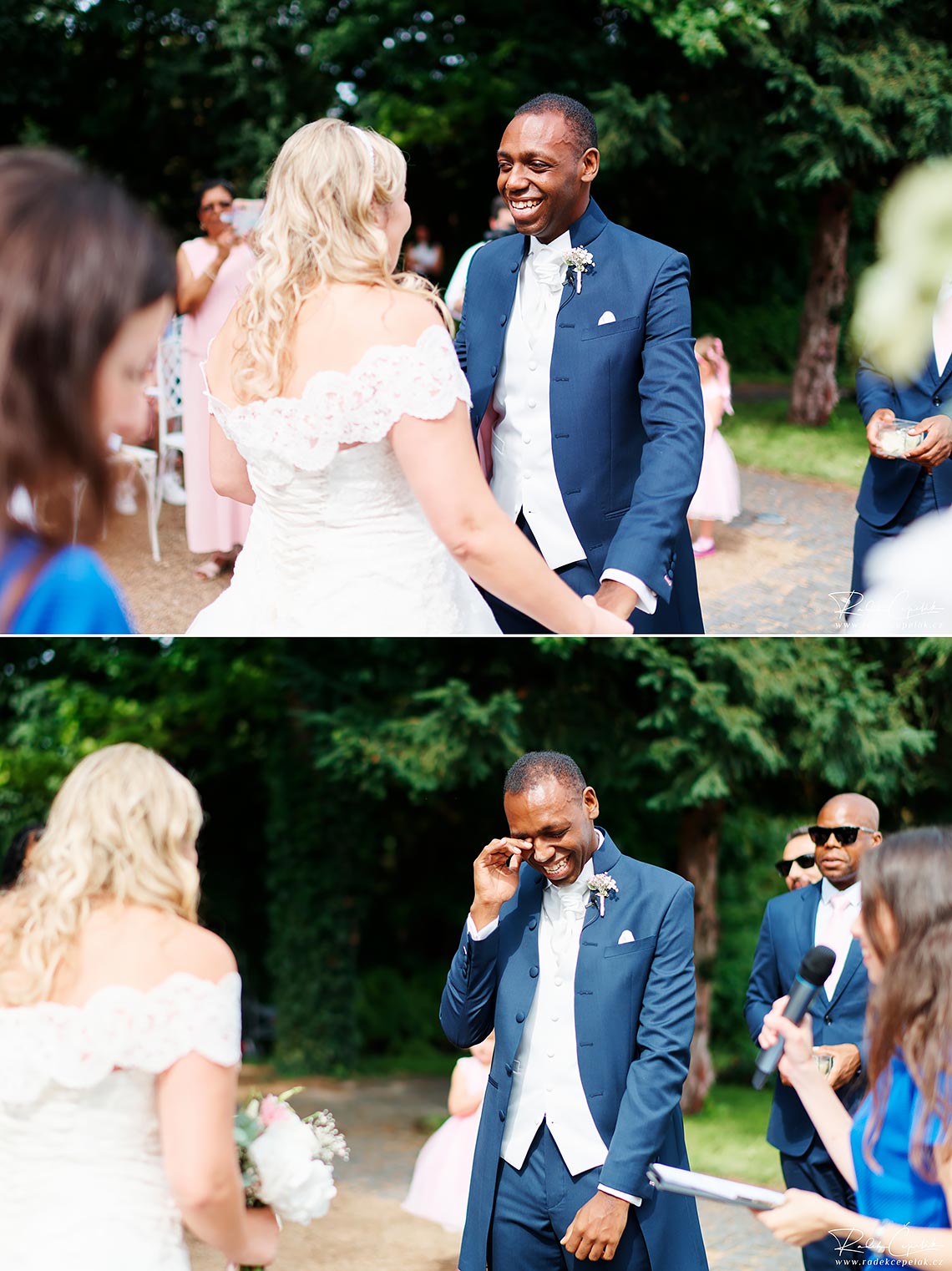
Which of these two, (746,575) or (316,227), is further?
(746,575)

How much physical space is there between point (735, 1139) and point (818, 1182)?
13.4 feet

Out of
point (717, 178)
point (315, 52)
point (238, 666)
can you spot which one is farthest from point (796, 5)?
point (238, 666)

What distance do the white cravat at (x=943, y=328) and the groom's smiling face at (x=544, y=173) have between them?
168 cm

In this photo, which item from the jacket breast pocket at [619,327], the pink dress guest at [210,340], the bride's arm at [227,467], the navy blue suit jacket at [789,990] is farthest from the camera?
the pink dress guest at [210,340]

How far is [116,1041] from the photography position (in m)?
2.26

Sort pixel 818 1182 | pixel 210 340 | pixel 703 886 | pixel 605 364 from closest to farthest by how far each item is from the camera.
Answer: pixel 605 364 < pixel 818 1182 < pixel 210 340 < pixel 703 886

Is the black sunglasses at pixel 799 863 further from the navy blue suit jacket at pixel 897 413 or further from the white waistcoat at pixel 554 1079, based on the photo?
the white waistcoat at pixel 554 1079

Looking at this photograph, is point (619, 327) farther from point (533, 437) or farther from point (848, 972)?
point (848, 972)

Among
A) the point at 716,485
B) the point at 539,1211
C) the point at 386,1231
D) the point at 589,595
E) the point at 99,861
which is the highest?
the point at 716,485

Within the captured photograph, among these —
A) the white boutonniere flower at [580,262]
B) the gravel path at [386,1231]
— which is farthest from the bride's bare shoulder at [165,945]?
the gravel path at [386,1231]

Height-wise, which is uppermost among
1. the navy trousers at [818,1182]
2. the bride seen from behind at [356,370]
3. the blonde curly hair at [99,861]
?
the bride seen from behind at [356,370]

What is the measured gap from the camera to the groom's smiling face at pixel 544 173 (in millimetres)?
2777

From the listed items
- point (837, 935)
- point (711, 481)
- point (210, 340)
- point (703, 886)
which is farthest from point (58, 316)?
point (703, 886)
